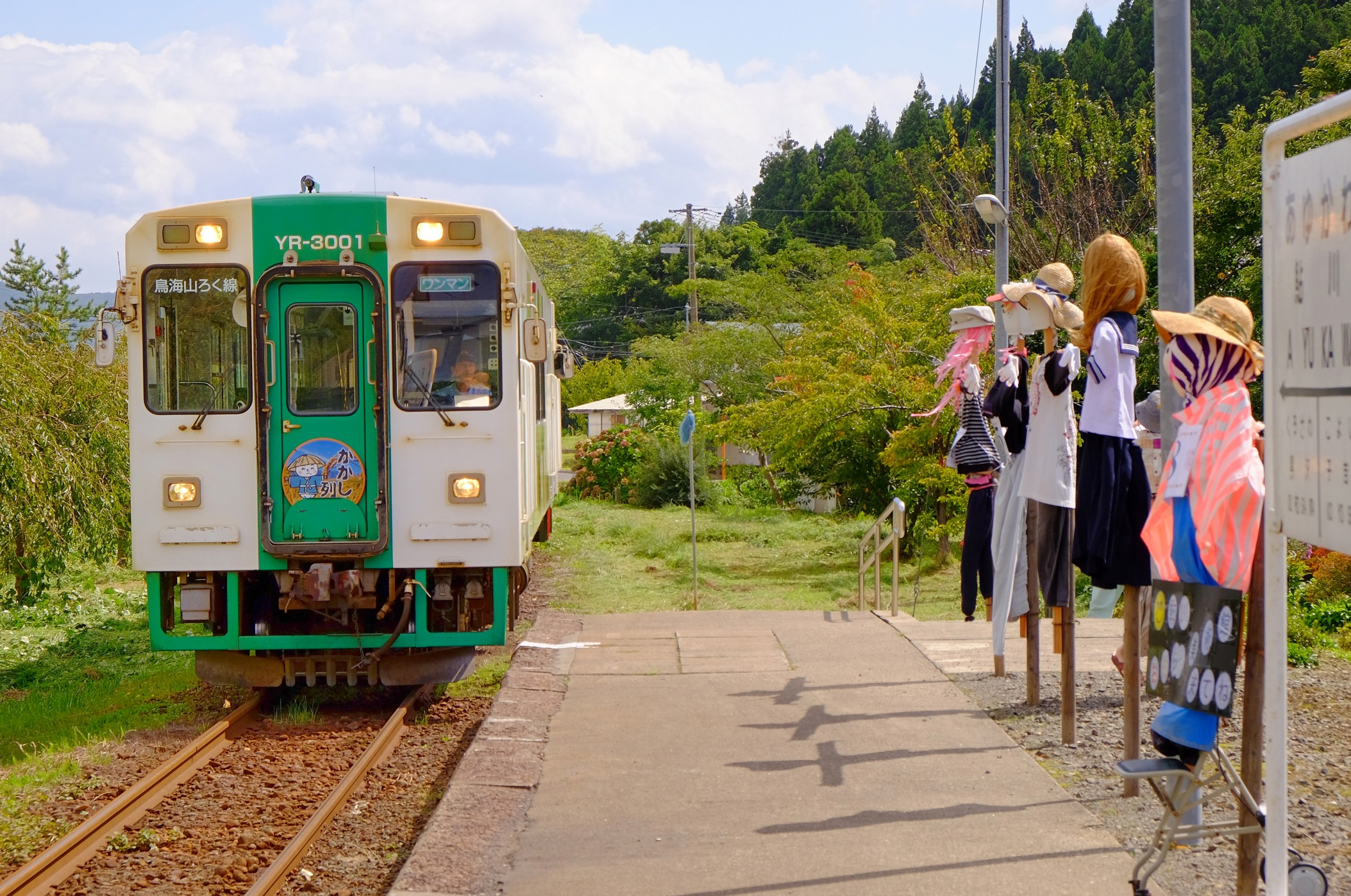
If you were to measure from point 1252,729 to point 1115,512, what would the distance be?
1323 millimetres

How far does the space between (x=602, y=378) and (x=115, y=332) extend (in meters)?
44.3

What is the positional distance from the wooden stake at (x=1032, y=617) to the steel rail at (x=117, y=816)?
4658 mm

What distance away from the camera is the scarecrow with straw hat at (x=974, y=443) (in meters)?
7.12

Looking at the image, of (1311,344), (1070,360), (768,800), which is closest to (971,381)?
(1070,360)

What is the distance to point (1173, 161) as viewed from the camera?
6.23m

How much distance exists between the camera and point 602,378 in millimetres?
52156

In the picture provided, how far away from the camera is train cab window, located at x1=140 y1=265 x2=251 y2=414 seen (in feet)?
26.2

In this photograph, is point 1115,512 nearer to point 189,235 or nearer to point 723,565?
point 189,235

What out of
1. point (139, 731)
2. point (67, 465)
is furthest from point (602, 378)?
point (139, 731)

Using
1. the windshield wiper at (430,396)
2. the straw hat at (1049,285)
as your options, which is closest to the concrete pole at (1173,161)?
the straw hat at (1049,285)

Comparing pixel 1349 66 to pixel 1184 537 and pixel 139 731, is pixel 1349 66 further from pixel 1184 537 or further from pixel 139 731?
pixel 139 731

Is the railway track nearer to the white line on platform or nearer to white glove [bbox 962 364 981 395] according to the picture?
the white line on platform

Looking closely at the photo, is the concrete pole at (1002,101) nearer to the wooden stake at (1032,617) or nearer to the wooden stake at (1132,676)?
the wooden stake at (1032,617)

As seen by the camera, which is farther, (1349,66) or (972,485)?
(1349,66)
